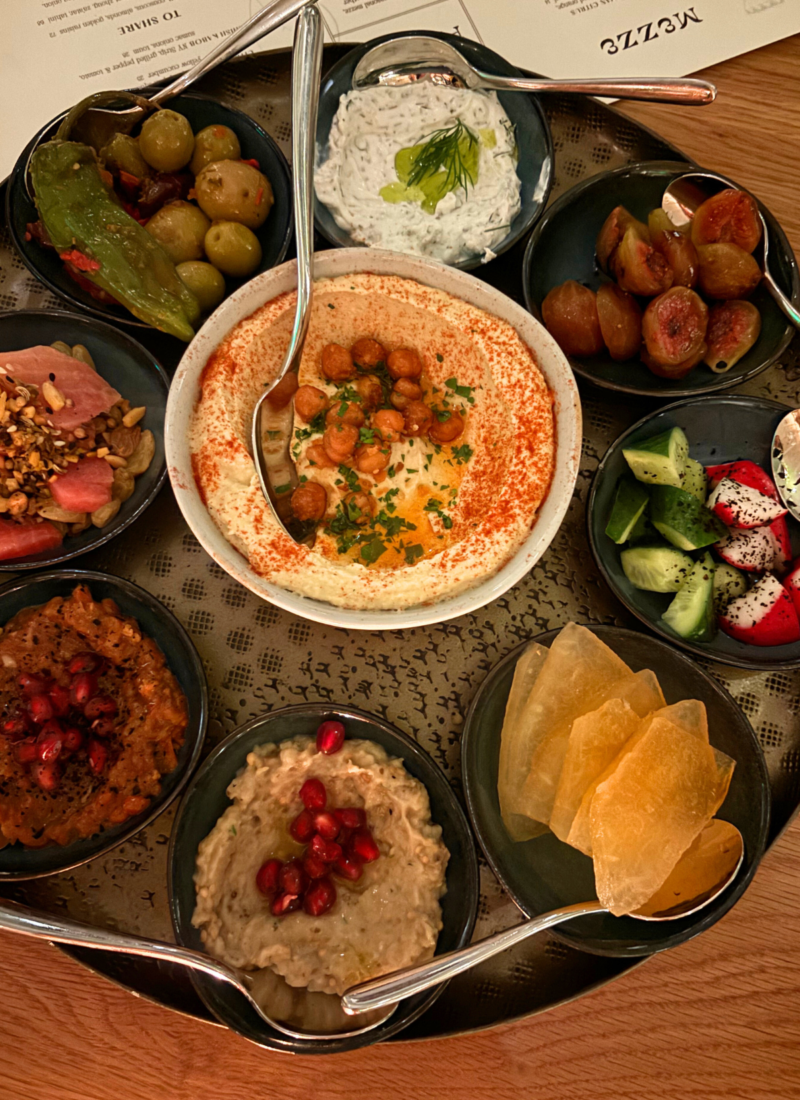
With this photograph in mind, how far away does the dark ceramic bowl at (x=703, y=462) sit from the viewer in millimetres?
2234

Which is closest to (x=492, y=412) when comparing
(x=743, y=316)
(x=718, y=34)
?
(x=743, y=316)

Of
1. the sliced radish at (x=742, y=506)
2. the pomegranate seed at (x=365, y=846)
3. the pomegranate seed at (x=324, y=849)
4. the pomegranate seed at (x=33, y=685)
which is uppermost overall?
the sliced radish at (x=742, y=506)

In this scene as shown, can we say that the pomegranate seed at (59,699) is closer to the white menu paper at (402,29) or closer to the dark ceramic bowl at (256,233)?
the dark ceramic bowl at (256,233)

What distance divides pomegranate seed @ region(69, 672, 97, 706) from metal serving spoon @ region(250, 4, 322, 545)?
0.73 meters

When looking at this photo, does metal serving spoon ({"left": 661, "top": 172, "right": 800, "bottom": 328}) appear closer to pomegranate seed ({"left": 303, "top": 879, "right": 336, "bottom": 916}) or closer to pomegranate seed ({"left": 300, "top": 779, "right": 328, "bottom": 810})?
pomegranate seed ({"left": 300, "top": 779, "right": 328, "bottom": 810})

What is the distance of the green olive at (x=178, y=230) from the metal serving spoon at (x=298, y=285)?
43 centimetres

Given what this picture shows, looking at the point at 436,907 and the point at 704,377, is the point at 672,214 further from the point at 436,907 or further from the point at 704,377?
the point at 436,907

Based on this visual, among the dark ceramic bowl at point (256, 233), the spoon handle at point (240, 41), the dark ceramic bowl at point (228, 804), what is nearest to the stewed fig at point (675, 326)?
the dark ceramic bowl at point (256, 233)

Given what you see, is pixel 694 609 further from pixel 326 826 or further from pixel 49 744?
pixel 49 744

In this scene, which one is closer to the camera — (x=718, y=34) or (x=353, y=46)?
(x=353, y=46)

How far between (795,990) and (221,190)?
10.7ft

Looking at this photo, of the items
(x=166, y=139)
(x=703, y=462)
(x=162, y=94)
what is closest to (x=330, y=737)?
(x=703, y=462)

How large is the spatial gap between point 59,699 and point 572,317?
2004 mm

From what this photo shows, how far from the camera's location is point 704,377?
8.16 feet
